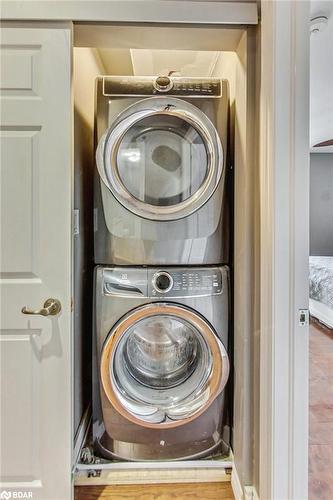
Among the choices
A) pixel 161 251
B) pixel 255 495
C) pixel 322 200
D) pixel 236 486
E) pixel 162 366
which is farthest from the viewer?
pixel 322 200

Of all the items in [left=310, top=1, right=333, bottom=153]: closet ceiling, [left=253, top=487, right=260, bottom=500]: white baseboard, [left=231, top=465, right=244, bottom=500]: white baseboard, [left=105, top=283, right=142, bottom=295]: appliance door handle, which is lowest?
[left=231, top=465, right=244, bottom=500]: white baseboard

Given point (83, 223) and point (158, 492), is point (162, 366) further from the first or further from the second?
point (83, 223)

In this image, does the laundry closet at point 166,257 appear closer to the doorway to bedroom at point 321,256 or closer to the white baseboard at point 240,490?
the white baseboard at point 240,490

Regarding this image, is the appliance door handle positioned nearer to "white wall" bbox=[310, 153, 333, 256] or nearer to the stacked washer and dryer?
the stacked washer and dryer

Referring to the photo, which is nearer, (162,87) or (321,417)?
(162,87)

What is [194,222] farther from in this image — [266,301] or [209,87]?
[209,87]

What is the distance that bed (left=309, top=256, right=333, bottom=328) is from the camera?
3069 millimetres

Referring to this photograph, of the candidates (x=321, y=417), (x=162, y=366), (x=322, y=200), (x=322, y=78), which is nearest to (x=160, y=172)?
(x=162, y=366)

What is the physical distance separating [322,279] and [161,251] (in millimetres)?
2401

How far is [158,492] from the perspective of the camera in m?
1.43

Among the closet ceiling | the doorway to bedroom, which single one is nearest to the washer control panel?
the doorway to bedroom

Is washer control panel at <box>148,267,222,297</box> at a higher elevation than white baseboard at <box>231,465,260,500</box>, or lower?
higher

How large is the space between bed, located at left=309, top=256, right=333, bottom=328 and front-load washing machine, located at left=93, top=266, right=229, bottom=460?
80.3 inches

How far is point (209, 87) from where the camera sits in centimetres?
152
